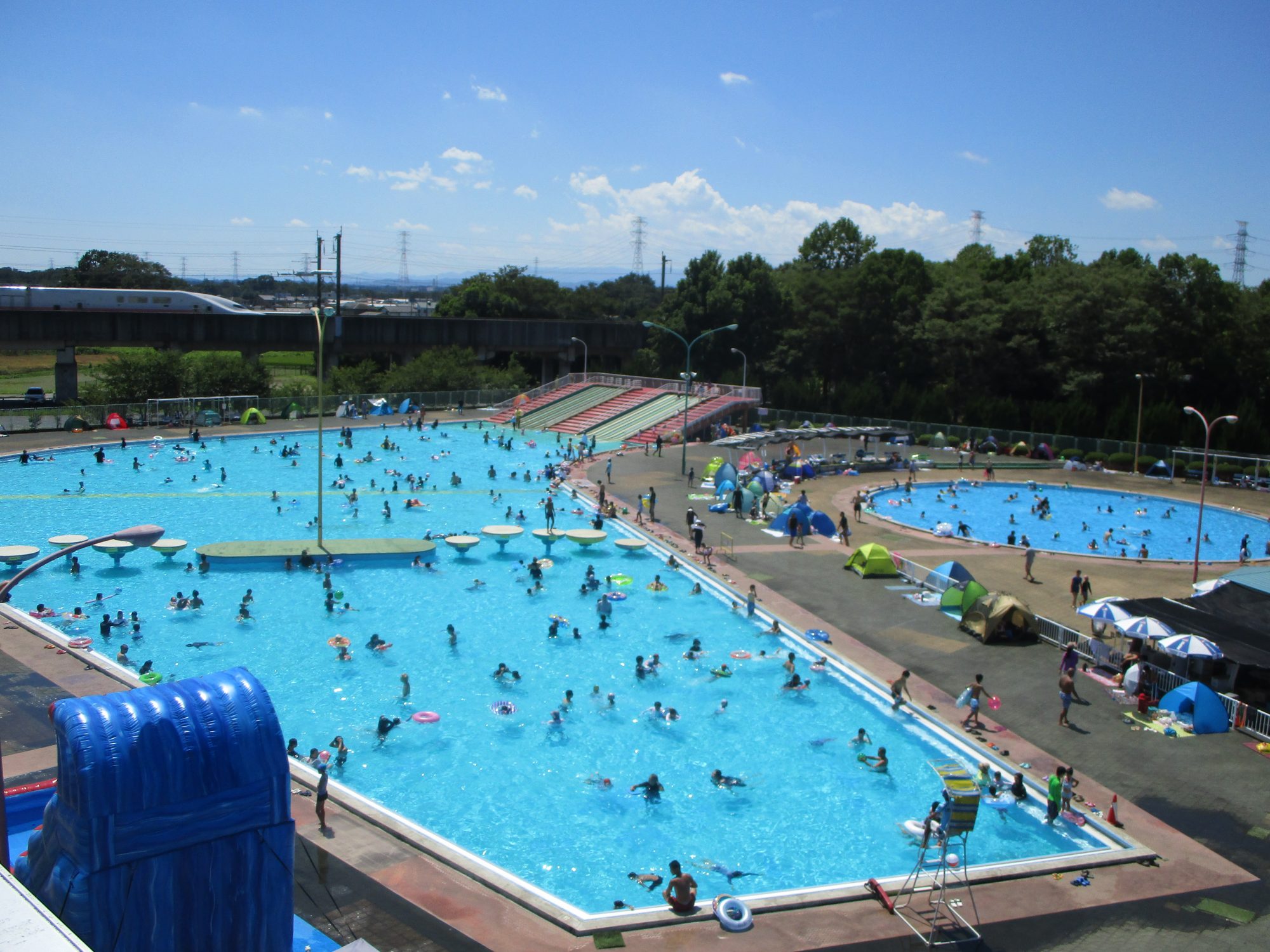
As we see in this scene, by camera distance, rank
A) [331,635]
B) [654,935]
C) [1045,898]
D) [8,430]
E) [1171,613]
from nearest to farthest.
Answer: [654,935], [1045,898], [1171,613], [331,635], [8,430]

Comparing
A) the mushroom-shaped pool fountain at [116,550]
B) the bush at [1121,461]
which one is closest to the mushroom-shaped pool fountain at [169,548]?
the mushroom-shaped pool fountain at [116,550]

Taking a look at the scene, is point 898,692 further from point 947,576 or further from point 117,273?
point 117,273

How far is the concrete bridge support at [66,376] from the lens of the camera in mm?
67500

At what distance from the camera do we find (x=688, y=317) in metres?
76.8

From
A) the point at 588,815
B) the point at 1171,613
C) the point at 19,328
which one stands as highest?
the point at 19,328

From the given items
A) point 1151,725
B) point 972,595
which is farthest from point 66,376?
point 1151,725

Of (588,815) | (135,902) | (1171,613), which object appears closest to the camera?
(135,902)

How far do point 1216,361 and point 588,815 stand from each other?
59010 mm

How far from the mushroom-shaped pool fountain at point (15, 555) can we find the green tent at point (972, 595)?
27.4m

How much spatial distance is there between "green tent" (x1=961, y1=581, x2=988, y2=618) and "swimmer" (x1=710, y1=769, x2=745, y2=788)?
33.2ft

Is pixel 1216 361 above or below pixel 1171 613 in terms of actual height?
above

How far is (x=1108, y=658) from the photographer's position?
79.7 ft

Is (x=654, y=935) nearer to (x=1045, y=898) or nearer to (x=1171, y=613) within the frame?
(x=1045, y=898)

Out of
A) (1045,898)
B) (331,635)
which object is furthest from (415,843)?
(331,635)
